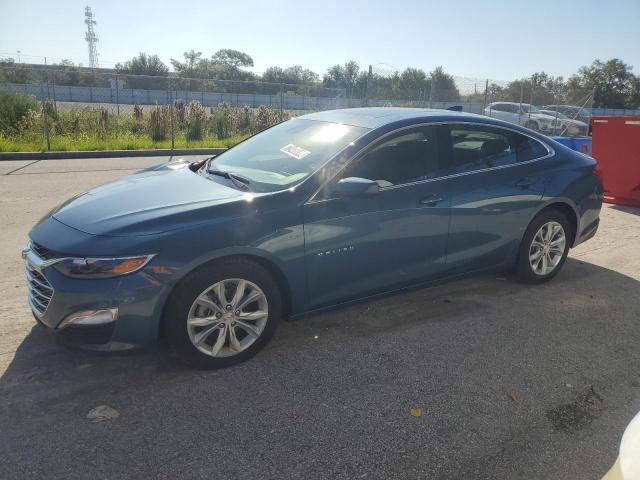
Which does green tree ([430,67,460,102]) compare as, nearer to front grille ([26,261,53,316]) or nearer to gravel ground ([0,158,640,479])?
→ gravel ground ([0,158,640,479])

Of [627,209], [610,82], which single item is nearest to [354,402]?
[627,209]

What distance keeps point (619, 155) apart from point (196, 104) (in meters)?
13.6

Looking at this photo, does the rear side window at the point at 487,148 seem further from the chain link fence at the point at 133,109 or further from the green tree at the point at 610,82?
the green tree at the point at 610,82

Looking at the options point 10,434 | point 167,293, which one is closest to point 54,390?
point 10,434

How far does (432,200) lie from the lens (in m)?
3.95

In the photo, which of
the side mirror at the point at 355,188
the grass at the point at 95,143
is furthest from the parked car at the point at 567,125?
the side mirror at the point at 355,188

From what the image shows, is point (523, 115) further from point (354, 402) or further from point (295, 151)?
point (354, 402)

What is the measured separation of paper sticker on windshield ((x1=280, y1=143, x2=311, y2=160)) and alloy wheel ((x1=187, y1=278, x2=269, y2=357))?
114 cm

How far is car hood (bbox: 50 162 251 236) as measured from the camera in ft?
9.97

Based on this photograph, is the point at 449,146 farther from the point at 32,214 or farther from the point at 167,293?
the point at 32,214

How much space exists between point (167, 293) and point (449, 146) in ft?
8.24

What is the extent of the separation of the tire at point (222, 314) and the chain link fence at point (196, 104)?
12506 mm

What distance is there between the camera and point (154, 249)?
2.93m

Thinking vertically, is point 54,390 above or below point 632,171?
below
